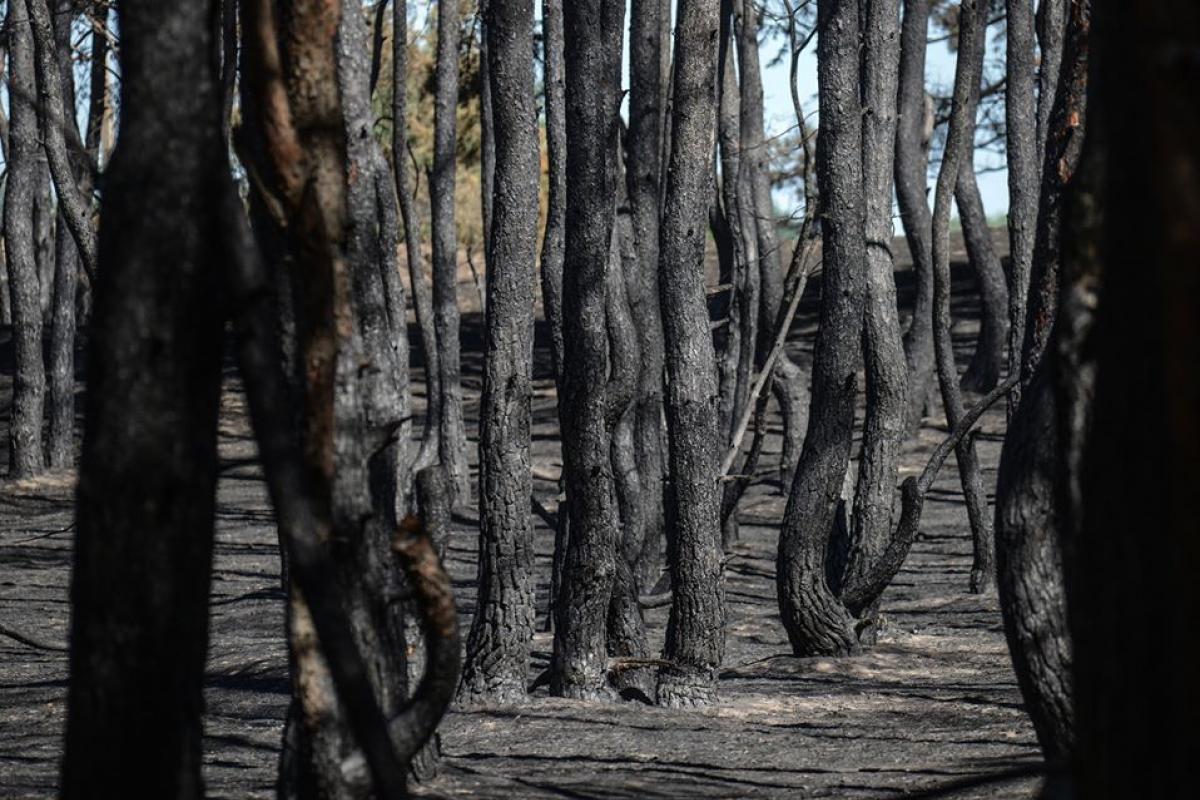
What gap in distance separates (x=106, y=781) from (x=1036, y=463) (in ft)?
8.79

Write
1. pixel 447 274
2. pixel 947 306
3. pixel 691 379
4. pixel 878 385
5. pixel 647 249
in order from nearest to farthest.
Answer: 1. pixel 691 379
2. pixel 878 385
3. pixel 647 249
4. pixel 947 306
5. pixel 447 274

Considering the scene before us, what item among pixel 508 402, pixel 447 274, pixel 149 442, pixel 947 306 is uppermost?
pixel 447 274

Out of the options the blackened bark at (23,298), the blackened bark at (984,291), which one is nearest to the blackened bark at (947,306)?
the blackened bark at (984,291)

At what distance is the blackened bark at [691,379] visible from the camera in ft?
28.5

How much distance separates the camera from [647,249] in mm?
11633

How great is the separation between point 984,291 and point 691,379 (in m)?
10.8

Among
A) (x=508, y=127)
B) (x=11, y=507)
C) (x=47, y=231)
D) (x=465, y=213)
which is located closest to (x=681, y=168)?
(x=508, y=127)

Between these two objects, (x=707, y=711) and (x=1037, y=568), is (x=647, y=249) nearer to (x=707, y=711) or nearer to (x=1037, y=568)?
(x=707, y=711)

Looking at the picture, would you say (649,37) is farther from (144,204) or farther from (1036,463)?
(144,204)

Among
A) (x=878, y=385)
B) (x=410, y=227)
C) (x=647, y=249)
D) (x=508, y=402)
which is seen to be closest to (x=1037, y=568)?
(x=508, y=402)

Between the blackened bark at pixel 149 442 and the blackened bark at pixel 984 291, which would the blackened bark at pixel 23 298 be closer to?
the blackened bark at pixel 984 291

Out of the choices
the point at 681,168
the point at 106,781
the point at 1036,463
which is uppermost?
the point at 681,168

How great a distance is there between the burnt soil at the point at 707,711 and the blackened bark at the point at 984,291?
3604 millimetres

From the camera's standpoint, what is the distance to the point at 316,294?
411 centimetres
